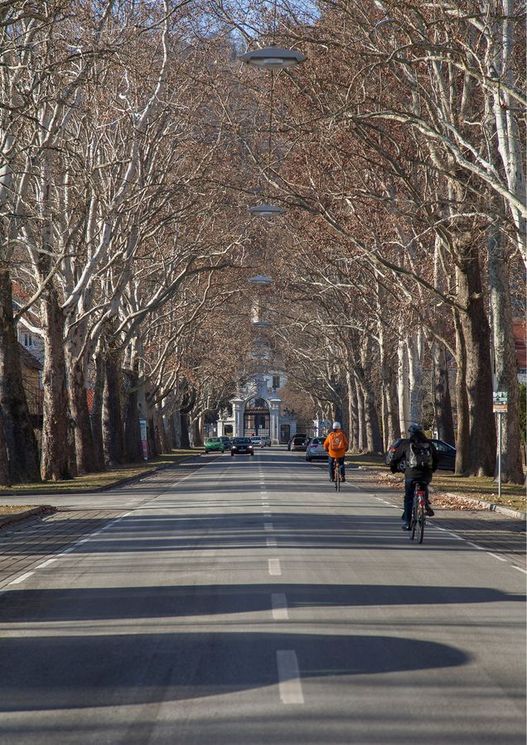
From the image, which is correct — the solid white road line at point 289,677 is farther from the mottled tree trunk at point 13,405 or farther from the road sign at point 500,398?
the mottled tree trunk at point 13,405

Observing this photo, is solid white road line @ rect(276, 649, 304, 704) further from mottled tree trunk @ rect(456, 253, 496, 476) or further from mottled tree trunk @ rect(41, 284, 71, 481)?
mottled tree trunk @ rect(41, 284, 71, 481)

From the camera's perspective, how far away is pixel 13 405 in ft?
120

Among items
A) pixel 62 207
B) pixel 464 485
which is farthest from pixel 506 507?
pixel 62 207

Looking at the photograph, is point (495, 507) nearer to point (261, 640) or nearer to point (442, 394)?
point (261, 640)

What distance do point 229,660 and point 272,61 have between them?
14692mm

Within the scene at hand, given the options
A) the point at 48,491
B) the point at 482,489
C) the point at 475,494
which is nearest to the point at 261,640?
the point at 475,494

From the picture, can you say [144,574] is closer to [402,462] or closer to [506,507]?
[402,462]

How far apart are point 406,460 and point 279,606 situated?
770cm

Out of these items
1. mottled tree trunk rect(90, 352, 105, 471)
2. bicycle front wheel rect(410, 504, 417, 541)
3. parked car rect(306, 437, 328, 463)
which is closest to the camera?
bicycle front wheel rect(410, 504, 417, 541)

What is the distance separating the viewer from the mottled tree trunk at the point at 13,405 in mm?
35594

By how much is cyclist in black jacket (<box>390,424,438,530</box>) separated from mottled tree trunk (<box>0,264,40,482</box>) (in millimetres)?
18298

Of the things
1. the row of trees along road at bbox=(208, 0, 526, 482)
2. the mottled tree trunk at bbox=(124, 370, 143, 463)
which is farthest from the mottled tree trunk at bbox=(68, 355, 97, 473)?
the mottled tree trunk at bbox=(124, 370, 143, 463)

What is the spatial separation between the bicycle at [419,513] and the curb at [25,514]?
813 centimetres

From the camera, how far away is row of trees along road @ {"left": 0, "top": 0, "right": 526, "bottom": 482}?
25.5 meters
